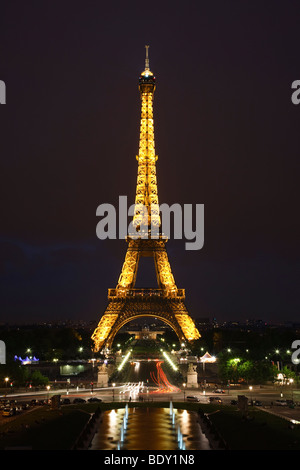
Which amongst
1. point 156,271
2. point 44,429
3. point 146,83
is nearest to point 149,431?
point 44,429

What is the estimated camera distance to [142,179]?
97.6 meters

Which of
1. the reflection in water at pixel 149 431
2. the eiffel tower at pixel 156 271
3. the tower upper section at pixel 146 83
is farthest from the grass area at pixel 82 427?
the tower upper section at pixel 146 83

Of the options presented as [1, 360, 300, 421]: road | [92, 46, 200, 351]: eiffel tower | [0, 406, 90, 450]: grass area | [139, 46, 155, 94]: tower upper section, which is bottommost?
[1, 360, 300, 421]: road

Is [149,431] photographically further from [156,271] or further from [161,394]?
[156,271]

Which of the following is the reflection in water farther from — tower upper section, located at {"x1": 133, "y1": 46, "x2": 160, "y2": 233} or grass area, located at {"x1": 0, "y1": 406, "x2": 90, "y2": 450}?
tower upper section, located at {"x1": 133, "y1": 46, "x2": 160, "y2": 233}

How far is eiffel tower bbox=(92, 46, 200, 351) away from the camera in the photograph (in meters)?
92.4

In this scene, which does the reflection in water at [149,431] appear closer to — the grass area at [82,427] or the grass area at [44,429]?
the grass area at [82,427]

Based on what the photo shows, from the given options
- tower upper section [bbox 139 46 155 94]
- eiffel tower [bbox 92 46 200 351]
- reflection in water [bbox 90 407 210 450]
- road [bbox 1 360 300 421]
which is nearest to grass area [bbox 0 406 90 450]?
reflection in water [bbox 90 407 210 450]

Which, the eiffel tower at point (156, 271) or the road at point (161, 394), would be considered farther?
the eiffel tower at point (156, 271)

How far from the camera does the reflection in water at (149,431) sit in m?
32.8

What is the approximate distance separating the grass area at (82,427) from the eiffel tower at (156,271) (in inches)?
1743

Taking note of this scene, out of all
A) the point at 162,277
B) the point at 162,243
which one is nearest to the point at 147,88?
the point at 162,243

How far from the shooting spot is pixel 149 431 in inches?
1463

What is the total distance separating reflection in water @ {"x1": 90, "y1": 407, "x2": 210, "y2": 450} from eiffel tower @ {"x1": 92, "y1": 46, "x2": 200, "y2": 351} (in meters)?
45.2
